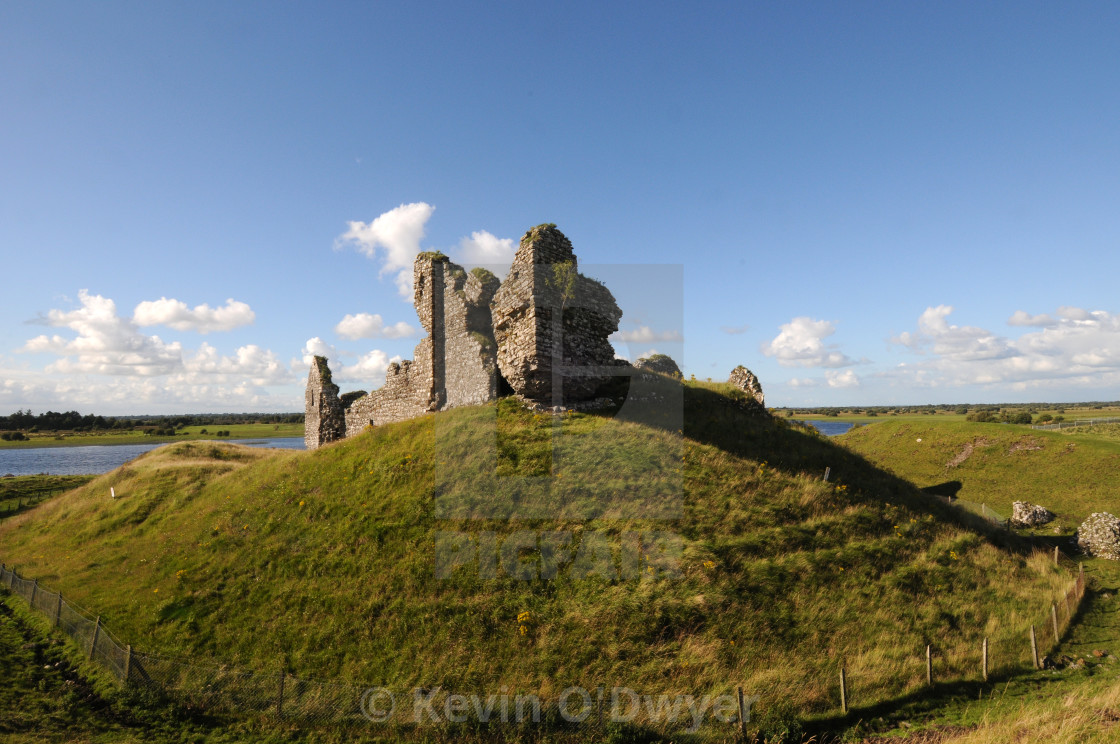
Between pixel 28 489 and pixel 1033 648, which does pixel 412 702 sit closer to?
pixel 1033 648

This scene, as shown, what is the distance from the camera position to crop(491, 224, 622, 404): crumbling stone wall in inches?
699

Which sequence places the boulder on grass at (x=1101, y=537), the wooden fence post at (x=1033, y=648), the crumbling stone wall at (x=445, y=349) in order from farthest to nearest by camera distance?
the boulder on grass at (x=1101, y=537) → the crumbling stone wall at (x=445, y=349) → the wooden fence post at (x=1033, y=648)

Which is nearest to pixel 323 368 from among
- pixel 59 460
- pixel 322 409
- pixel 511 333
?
pixel 322 409

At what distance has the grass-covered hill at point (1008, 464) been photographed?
100ft

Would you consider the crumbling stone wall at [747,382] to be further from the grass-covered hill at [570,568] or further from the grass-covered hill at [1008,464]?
the grass-covered hill at [1008,464]

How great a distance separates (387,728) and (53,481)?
70.7 meters

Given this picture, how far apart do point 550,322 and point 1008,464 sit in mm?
41814

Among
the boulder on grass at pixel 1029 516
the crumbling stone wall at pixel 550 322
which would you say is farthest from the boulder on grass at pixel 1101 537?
the crumbling stone wall at pixel 550 322

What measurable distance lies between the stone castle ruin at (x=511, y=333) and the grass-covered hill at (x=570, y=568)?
1.72 metres

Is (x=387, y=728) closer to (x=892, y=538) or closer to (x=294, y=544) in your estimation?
(x=294, y=544)

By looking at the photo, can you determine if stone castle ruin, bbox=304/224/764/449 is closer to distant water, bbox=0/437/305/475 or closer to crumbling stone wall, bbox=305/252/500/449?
crumbling stone wall, bbox=305/252/500/449

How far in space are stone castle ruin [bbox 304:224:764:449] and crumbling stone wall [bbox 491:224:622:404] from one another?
0.04 meters

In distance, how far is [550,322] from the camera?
18.0 m

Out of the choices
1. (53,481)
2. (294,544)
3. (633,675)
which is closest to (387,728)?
(633,675)
